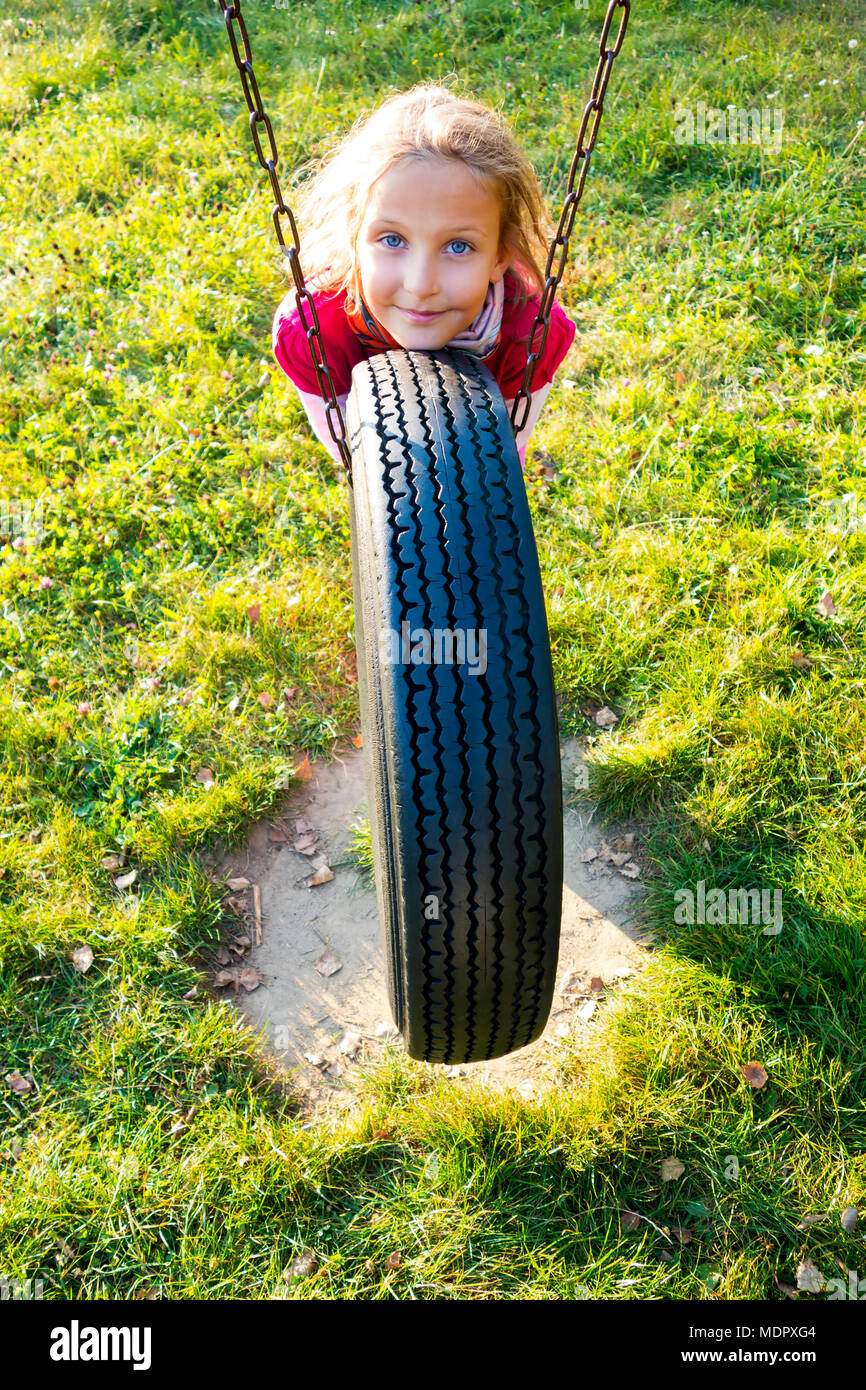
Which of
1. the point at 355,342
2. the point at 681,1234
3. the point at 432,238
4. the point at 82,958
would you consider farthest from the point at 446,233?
the point at 681,1234

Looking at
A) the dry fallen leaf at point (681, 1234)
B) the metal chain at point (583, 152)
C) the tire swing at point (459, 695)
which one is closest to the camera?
the metal chain at point (583, 152)

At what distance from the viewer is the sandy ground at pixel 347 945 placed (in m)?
3.02

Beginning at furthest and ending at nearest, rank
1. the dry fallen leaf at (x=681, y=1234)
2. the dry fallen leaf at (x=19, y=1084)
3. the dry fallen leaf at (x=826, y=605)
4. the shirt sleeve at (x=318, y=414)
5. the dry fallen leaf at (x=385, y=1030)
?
the dry fallen leaf at (x=826, y=605)
the shirt sleeve at (x=318, y=414)
the dry fallen leaf at (x=385, y=1030)
the dry fallen leaf at (x=19, y=1084)
the dry fallen leaf at (x=681, y=1234)

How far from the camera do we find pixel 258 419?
15.5 ft

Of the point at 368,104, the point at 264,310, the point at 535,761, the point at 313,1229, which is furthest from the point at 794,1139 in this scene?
the point at 368,104

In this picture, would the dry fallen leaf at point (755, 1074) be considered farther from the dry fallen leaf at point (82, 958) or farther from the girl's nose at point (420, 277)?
the girl's nose at point (420, 277)

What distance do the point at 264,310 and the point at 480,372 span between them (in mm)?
3152

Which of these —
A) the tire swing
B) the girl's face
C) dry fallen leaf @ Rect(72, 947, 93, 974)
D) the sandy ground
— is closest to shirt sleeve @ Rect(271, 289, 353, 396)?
the girl's face

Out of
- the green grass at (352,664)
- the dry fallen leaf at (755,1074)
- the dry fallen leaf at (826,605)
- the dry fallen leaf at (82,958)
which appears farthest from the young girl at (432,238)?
the dry fallen leaf at (755,1074)

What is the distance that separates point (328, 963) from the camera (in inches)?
127

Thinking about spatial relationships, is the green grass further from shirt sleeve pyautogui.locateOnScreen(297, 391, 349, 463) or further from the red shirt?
the red shirt

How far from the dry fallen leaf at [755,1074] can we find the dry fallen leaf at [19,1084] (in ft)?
6.68

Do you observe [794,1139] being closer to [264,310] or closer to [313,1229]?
[313,1229]

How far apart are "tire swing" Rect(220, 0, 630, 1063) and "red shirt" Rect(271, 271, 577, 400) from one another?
30.0 inches
